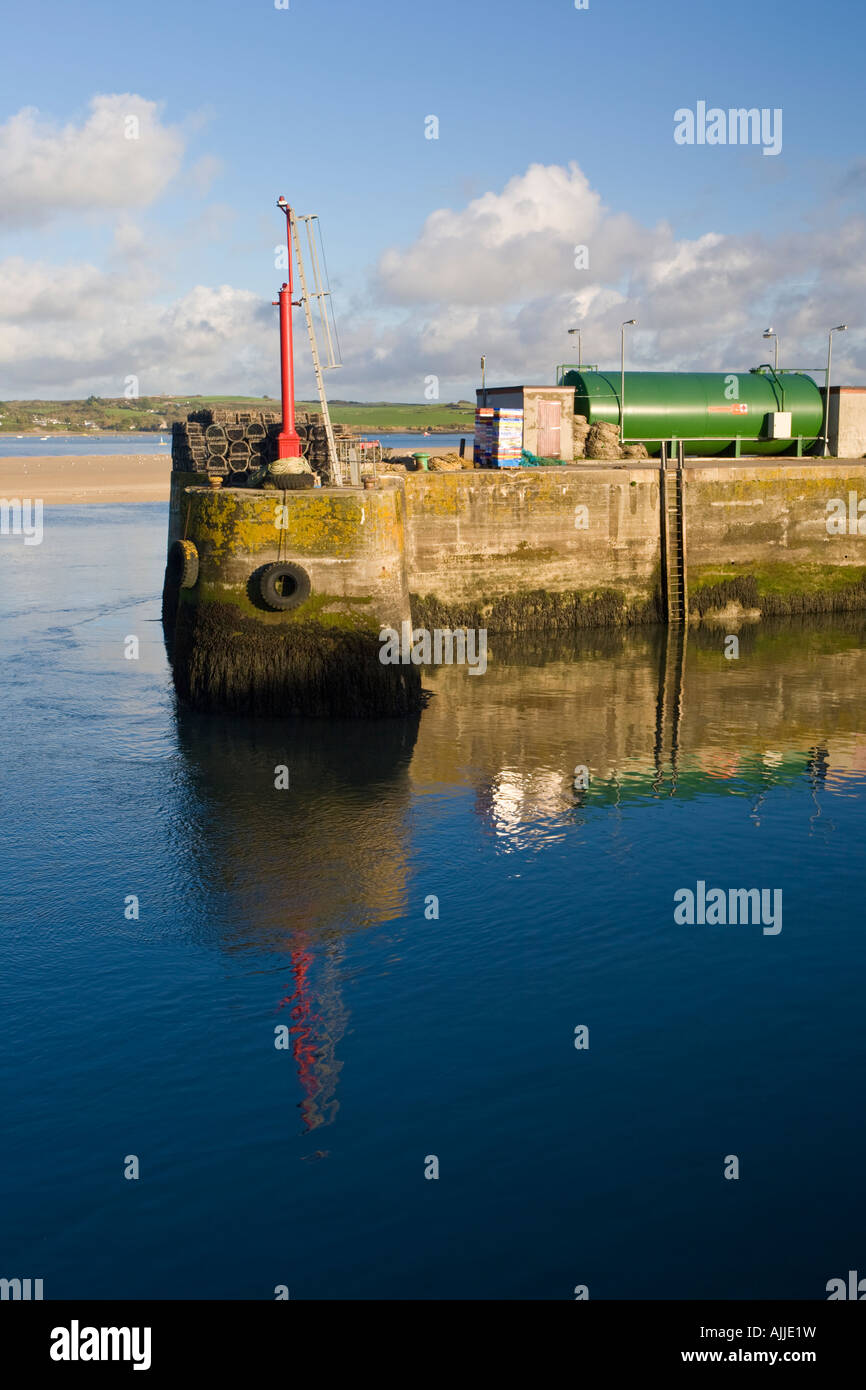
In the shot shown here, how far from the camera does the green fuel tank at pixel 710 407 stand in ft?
143

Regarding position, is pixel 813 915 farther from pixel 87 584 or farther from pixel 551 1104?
pixel 87 584

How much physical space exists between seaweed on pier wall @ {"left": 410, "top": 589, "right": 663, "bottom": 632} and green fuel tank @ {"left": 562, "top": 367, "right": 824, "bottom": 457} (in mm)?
7419

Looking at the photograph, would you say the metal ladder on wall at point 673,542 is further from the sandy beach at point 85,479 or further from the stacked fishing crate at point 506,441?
the sandy beach at point 85,479

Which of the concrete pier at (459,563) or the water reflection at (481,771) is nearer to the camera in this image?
the water reflection at (481,771)

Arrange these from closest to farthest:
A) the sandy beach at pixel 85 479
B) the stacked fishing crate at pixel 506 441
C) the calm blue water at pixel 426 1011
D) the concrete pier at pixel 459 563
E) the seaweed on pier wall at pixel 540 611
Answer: the calm blue water at pixel 426 1011 < the concrete pier at pixel 459 563 < the seaweed on pier wall at pixel 540 611 < the stacked fishing crate at pixel 506 441 < the sandy beach at pixel 85 479

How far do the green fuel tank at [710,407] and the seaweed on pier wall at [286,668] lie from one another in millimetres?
19878

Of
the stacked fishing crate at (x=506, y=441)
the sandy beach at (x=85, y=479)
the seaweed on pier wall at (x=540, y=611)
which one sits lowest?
the seaweed on pier wall at (x=540, y=611)

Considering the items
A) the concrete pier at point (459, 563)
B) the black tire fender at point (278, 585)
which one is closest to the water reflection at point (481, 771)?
the concrete pier at point (459, 563)

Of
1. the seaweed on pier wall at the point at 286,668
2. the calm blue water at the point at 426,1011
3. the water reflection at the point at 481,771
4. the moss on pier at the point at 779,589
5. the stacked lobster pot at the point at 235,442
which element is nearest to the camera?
the calm blue water at the point at 426,1011

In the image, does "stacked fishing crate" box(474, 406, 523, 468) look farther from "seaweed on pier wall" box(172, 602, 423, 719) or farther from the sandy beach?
the sandy beach

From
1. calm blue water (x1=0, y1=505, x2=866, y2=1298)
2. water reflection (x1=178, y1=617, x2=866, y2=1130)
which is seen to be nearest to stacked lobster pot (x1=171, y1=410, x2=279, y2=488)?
water reflection (x1=178, y1=617, x2=866, y2=1130)

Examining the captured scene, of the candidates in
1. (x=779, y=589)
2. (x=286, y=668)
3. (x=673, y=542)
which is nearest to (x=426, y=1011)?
(x=286, y=668)

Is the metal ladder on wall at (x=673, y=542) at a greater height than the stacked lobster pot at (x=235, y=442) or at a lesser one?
lesser

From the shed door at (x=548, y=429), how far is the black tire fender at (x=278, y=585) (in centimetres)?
1785
